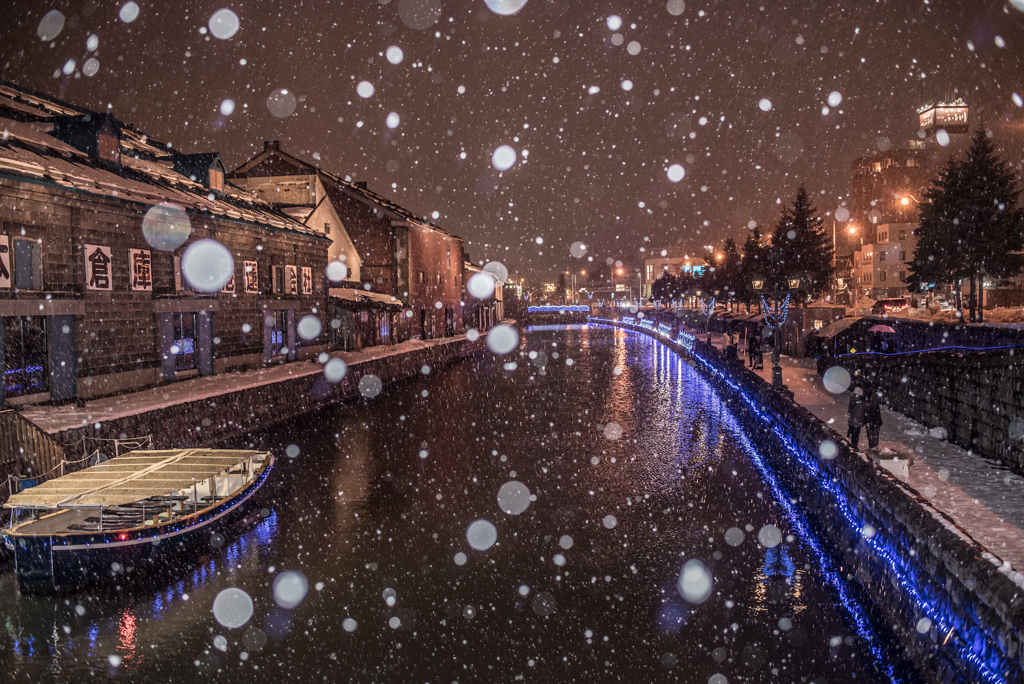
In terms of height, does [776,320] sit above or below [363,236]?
below

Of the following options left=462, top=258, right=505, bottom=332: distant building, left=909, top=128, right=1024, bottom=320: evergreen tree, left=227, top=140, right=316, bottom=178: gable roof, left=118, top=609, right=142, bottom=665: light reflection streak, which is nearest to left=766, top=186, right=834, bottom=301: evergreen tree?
left=909, top=128, right=1024, bottom=320: evergreen tree

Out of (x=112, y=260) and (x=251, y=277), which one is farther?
(x=251, y=277)

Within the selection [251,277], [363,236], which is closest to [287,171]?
[363,236]

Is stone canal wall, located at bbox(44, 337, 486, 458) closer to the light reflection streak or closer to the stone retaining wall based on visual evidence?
the light reflection streak

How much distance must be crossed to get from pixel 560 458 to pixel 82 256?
1428 cm

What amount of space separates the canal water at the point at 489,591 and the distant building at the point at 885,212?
353ft

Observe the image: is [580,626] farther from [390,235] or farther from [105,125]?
[390,235]

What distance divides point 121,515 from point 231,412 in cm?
930

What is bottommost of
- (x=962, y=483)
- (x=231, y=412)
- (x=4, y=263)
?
(x=962, y=483)

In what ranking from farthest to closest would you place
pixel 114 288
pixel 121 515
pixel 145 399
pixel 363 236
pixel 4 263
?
pixel 363 236, pixel 114 288, pixel 145 399, pixel 4 263, pixel 121 515

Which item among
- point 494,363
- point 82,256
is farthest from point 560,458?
point 494,363

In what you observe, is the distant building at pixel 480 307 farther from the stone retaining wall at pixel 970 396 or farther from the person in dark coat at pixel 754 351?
the stone retaining wall at pixel 970 396

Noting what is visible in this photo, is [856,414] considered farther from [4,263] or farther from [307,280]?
[307,280]

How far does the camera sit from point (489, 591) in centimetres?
972
